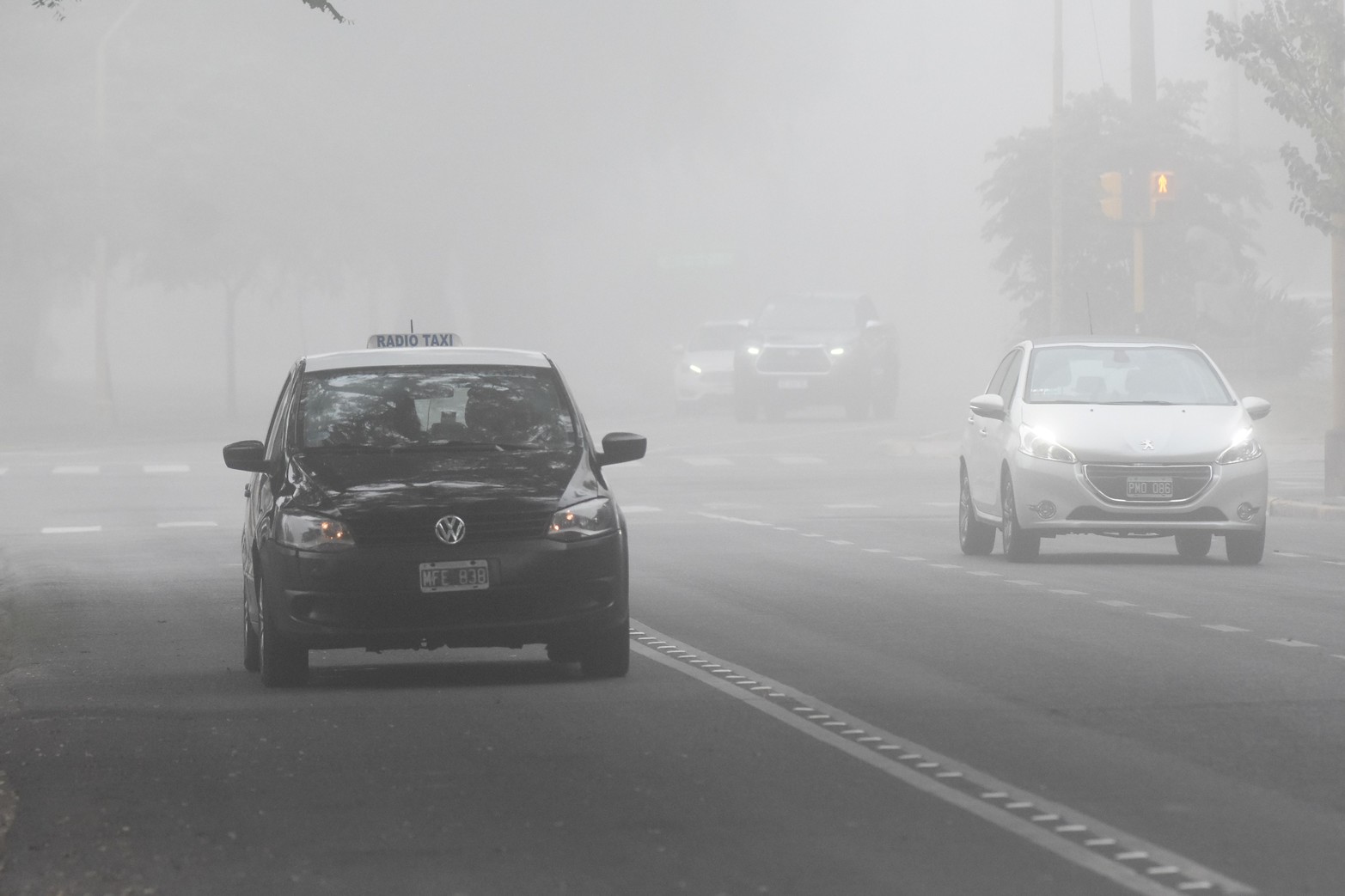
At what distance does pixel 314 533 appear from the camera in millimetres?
10578

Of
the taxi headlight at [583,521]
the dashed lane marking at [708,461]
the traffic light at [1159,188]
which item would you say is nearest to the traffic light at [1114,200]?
the traffic light at [1159,188]

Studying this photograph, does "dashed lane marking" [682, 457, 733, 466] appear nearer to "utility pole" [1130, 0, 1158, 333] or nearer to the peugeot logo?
"utility pole" [1130, 0, 1158, 333]

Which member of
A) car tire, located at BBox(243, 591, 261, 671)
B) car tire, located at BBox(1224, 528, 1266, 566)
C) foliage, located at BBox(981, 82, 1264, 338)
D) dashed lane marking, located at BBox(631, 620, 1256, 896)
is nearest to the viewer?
dashed lane marking, located at BBox(631, 620, 1256, 896)

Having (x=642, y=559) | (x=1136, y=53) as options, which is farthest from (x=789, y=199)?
(x=642, y=559)

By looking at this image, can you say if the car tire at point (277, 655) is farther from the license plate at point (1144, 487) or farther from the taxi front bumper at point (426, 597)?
the license plate at point (1144, 487)

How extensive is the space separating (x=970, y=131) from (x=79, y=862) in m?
107

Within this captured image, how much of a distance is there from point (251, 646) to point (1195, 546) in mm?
9087

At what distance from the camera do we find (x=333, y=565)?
10.5 m

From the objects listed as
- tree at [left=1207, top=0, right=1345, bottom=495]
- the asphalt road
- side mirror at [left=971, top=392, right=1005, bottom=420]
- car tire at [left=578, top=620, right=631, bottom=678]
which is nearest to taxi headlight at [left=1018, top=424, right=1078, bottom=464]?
side mirror at [left=971, top=392, right=1005, bottom=420]

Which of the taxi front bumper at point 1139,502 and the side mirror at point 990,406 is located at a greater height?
the side mirror at point 990,406

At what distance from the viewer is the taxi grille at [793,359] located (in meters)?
45.1

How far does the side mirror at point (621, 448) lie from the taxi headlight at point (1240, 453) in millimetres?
6579

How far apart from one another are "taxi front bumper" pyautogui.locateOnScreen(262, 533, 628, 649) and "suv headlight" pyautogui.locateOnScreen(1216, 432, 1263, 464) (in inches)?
305

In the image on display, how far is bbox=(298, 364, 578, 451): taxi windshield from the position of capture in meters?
11.5
